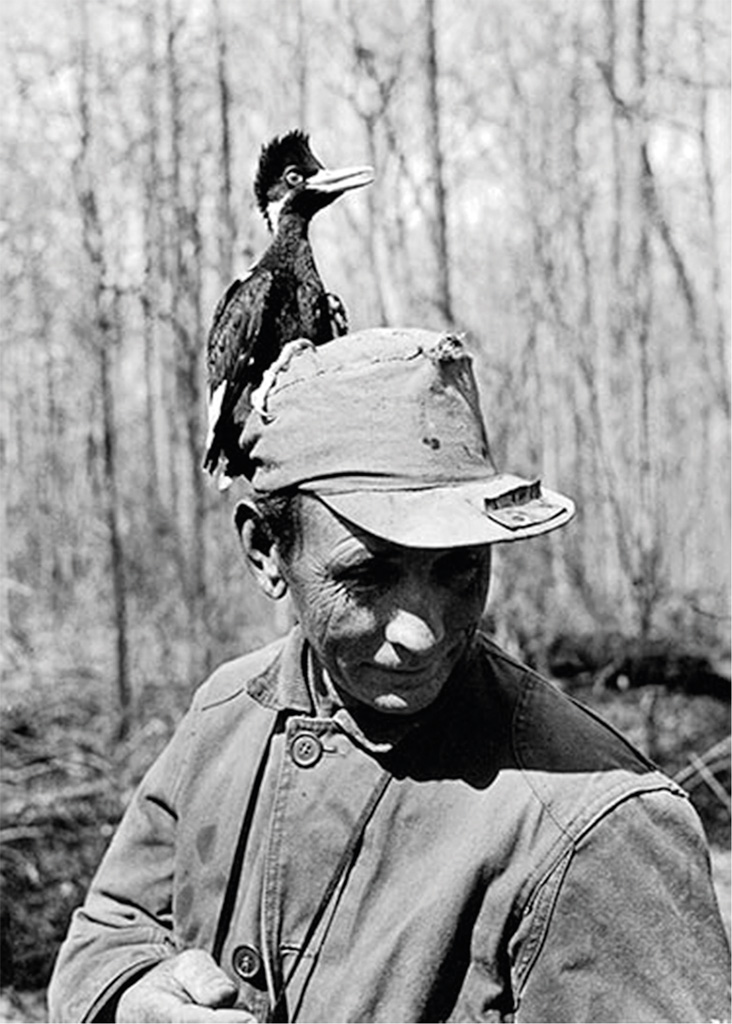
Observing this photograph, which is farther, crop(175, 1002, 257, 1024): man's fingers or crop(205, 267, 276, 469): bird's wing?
crop(205, 267, 276, 469): bird's wing

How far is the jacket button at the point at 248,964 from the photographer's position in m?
1.56

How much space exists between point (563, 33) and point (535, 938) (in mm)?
7947

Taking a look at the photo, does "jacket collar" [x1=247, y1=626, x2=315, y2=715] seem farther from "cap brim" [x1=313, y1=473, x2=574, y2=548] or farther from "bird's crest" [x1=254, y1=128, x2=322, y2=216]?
"bird's crest" [x1=254, y1=128, x2=322, y2=216]

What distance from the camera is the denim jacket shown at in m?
1.40

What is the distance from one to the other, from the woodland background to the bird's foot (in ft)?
13.8

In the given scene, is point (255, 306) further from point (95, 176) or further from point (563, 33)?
point (563, 33)

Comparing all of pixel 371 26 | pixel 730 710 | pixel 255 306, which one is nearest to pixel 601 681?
pixel 730 710

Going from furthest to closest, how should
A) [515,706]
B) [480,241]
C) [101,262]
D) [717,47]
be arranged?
1. [480,241]
2. [717,47]
3. [101,262]
4. [515,706]

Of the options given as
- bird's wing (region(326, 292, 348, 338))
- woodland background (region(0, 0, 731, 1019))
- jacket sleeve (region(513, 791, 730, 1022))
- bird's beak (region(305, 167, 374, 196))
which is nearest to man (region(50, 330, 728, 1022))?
jacket sleeve (region(513, 791, 730, 1022))

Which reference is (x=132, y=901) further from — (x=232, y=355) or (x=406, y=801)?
(x=232, y=355)

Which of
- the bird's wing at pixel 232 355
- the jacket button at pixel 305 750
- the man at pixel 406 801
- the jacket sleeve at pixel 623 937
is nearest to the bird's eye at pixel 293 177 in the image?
the bird's wing at pixel 232 355

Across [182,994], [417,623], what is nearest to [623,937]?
[417,623]

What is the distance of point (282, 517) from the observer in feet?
5.16

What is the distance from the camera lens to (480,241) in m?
12.3
